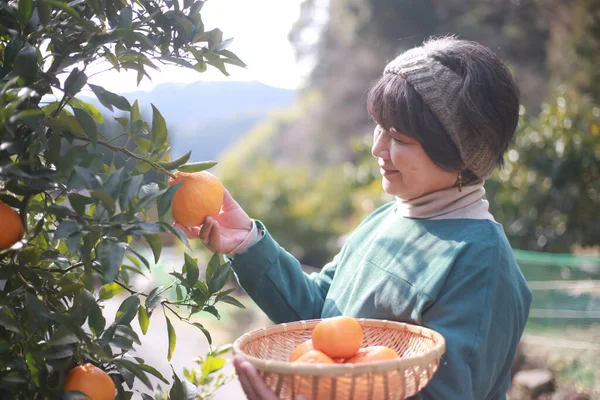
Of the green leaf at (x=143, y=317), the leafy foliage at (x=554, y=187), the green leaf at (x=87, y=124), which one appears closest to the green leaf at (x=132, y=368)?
the green leaf at (x=143, y=317)

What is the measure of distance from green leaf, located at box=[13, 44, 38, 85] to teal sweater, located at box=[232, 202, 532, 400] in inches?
28.8

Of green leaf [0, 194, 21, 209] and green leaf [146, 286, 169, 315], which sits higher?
green leaf [0, 194, 21, 209]

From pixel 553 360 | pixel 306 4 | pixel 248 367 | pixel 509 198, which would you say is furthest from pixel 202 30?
pixel 306 4

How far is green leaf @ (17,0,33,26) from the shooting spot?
0.88 meters

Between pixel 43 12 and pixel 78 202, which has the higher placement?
pixel 43 12

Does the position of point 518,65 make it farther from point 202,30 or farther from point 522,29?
point 202,30

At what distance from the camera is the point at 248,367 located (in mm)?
1023

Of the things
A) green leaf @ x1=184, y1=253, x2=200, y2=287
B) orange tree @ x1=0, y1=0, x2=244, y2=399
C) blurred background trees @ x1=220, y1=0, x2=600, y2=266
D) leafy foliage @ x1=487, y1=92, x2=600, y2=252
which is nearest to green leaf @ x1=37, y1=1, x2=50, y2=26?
orange tree @ x1=0, y1=0, x2=244, y2=399

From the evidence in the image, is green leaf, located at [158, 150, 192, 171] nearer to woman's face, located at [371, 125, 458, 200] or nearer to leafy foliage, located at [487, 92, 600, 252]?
woman's face, located at [371, 125, 458, 200]

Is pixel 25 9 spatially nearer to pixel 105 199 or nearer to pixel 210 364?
pixel 105 199

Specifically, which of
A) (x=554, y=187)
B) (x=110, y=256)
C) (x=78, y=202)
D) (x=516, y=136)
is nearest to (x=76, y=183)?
(x=78, y=202)

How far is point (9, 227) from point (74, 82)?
22 centimetres

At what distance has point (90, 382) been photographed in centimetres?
96

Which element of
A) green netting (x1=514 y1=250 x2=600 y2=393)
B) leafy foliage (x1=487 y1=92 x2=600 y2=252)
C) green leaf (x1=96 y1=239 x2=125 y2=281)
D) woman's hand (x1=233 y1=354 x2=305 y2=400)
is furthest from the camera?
leafy foliage (x1=487 y1=92 x2=600 y2=252)
